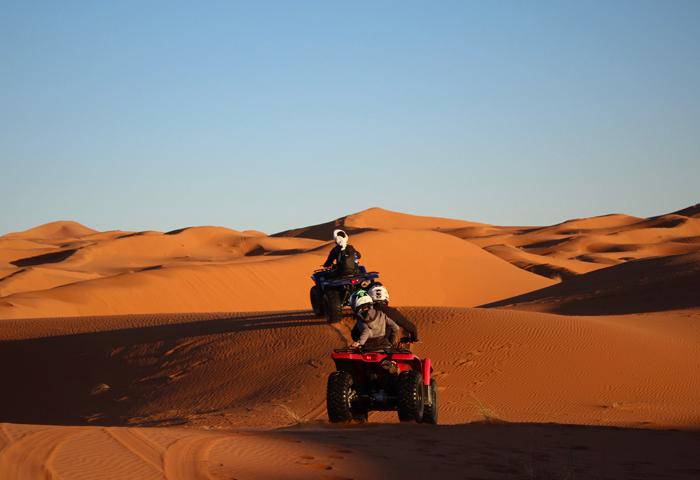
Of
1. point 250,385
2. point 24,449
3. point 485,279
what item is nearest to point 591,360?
point 250,385

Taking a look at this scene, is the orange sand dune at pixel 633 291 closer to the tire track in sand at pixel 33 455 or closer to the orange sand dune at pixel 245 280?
the orange sand dune at pixel 245 280

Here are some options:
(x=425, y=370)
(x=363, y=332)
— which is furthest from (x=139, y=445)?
(x=425, y=370)

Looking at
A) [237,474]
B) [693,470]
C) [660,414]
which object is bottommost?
[660,414]

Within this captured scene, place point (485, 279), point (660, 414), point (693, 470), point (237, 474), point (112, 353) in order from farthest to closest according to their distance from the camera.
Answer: point (485, 279), point (112, 353), point (660, 414), point (693, 470), point (237, 474)

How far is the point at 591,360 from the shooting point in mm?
11922

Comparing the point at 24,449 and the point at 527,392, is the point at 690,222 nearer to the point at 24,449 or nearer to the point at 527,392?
the point at 527,392

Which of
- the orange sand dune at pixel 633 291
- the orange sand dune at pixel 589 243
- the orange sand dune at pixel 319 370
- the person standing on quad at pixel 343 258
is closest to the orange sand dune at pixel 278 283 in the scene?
the orange sand dune at pixel 589 243

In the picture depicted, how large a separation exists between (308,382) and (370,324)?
4.23m

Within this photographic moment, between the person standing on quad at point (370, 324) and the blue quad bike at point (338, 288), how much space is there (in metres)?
4.55

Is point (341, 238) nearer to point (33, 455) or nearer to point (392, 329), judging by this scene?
point (392, 329)

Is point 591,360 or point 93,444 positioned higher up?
point 93,444

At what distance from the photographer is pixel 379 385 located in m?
6.75

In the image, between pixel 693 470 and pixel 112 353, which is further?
pixel 112 353

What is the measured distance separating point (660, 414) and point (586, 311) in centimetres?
1119
